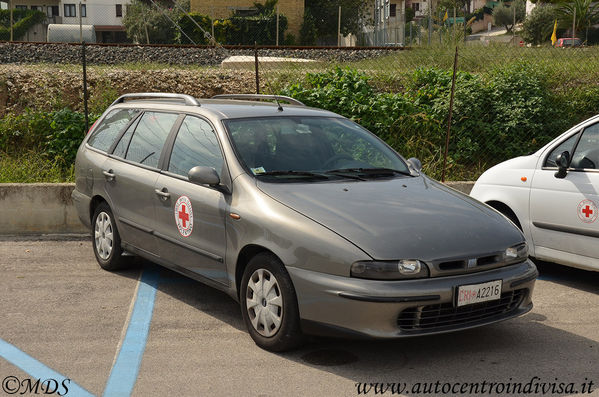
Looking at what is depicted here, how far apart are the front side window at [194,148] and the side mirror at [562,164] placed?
3.03 metres

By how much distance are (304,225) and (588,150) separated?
3.22 metres

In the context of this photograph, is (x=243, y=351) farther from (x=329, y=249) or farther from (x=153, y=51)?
(x=153, y=51)

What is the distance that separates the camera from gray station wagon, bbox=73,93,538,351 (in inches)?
182

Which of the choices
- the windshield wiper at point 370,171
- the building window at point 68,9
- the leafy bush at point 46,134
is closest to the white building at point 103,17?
the building window at point 68,9

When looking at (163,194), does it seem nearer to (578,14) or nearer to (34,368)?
(34,368)

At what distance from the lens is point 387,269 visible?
4559 mm

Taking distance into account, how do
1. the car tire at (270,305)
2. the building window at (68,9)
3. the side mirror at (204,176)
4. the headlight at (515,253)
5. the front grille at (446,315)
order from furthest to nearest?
1. the building window at (68,9)
2. the side mirror at (204,176)
3. the headlight at (515,253)
4. the car tire at (270,305)
5. the front grille at (446,315)

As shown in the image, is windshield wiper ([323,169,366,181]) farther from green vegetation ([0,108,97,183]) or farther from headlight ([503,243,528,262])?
green vegetation ([0,108,97,183])

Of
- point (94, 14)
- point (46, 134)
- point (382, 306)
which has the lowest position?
point (382, 306)

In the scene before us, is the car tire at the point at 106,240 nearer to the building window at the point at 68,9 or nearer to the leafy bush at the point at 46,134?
the leafy bush at the point at 46,134

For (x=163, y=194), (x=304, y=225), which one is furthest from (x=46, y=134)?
(x=304, y=225)

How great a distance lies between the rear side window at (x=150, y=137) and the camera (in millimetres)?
6430

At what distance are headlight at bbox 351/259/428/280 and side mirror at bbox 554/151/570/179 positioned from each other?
2.76 m

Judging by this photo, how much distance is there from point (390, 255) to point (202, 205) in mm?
1654
